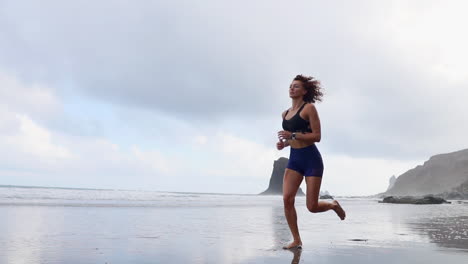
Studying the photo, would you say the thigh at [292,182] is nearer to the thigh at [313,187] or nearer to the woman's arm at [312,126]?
the thigh at [313,187]

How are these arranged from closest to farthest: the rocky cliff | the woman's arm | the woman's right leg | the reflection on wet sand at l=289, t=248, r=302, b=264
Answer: the reflection on wet sand at l=289, t=248, r=302, b=264 → the woman's arm → the woman's right leg → the rocky cliff

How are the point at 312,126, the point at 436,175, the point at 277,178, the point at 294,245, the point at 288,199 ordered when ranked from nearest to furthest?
1. the point at 312,126
2. the point at 294,245
3. the point at 288,199
4. the point at 436,175
5. the point at 277,178

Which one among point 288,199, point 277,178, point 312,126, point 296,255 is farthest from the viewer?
point 277,178

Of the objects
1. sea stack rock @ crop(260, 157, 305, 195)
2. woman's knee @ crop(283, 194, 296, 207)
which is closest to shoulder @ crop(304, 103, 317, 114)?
woman's knee @ crop(283, 194, 296, 207)

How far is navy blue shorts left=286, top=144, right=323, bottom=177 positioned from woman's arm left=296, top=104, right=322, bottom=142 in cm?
20

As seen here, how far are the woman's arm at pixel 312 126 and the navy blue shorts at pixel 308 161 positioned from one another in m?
0.20

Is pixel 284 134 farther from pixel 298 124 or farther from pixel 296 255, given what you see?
pixel 296 255

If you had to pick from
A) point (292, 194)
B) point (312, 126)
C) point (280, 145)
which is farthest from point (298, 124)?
point (292, 194)

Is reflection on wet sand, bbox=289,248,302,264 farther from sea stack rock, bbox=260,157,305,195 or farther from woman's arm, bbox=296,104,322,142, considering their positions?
sea stack rock, bbox=260,157,305,195

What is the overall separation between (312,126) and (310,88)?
64cm

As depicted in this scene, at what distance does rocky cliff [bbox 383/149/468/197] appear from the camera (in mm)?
114562

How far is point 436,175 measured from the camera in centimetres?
12269

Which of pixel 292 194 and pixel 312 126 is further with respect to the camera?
pixel 292 194

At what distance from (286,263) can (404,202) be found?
32495 millimetres
